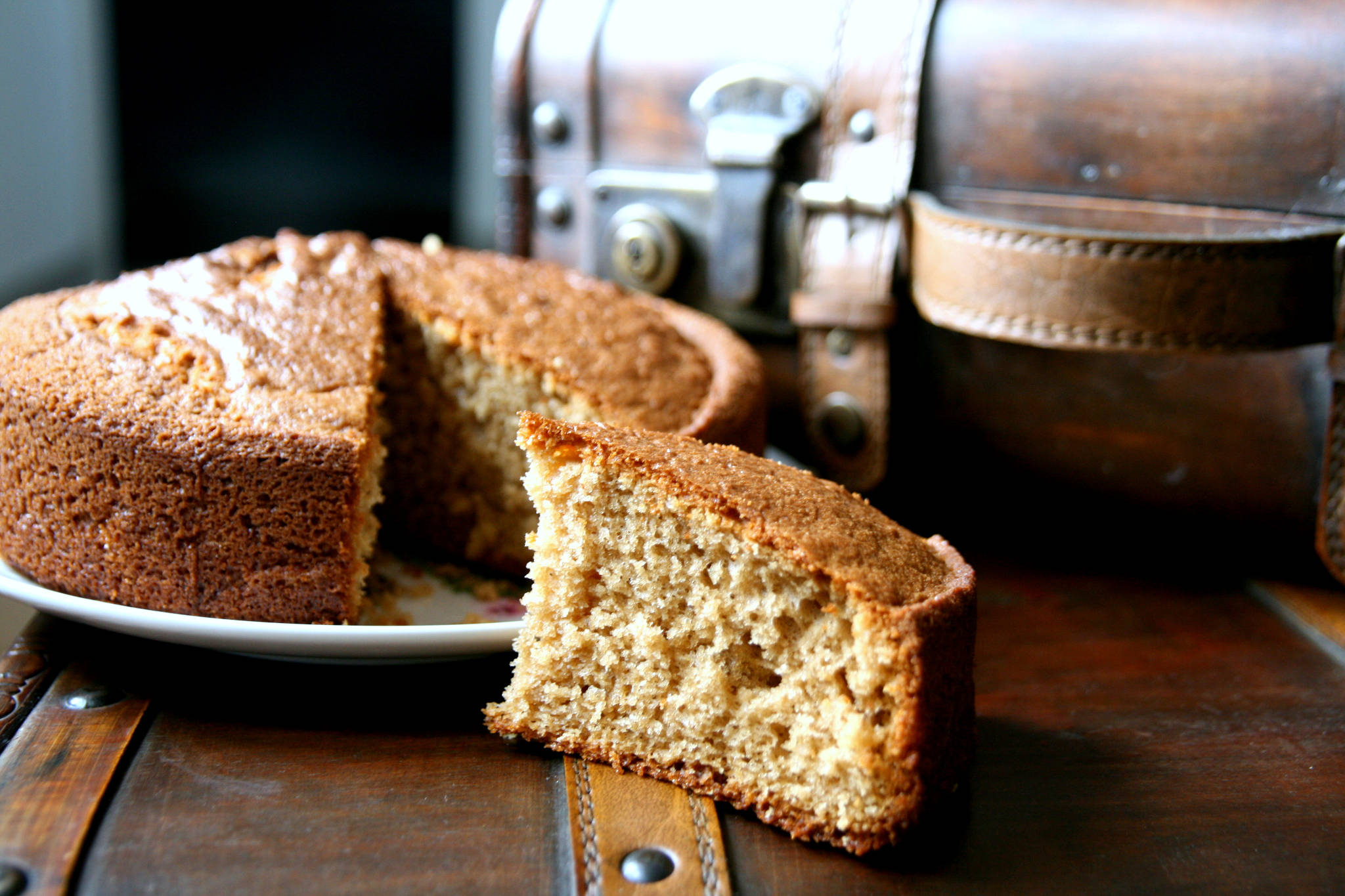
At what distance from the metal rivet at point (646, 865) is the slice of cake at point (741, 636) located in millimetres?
137

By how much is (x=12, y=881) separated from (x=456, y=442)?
105 centimetres

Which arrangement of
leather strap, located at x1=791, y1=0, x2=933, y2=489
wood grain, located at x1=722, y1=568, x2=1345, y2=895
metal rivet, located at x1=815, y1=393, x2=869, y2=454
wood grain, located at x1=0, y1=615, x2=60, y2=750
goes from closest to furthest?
1. wood grain, located at x1=722, y1=568, x2=1345, y2=895
2. wood grain, located at x1=0, y1=615, x2=60, y2=750
3. leather strap, located at x1=791, y1=0, x2=933, y2=489
4. metal rivet, located at x1=815, y1=393, x2=869, y2=454

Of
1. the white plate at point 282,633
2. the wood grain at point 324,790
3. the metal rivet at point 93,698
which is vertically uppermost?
the white plate at point 282,633

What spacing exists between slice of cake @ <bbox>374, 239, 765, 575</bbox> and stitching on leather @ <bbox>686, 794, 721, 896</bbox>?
0.63m

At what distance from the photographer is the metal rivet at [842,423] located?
2.32 meters

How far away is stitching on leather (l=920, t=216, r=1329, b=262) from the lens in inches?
72.9

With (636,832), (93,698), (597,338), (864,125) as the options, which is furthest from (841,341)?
(93,698)

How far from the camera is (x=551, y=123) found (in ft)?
8.48

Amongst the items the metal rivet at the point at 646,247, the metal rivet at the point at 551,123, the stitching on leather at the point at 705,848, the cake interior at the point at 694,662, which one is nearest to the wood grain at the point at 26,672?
the cake interior at the point at 694,662

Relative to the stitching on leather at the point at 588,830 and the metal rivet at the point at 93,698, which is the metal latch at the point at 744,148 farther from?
the metal rivet at the point at 93,698

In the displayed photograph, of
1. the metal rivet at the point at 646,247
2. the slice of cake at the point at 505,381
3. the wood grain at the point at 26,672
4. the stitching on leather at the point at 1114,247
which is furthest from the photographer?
the metal rivet at the point at 646,247

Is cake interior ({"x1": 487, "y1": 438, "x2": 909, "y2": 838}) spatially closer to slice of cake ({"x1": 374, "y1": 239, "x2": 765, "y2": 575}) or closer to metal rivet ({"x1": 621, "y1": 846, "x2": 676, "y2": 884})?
metal rivet ({"x1": 621, "y1": 846, "x2": 676, "y2": 884})

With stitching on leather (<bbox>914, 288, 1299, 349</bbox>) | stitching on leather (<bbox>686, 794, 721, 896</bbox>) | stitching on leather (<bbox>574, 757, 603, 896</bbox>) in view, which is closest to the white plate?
stitching on leather (<bbox>574, 757, 603, 896</bbox>)

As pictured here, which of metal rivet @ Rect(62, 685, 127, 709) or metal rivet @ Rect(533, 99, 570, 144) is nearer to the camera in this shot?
metal rivet @ Rect(62, 685, 127, 709)
